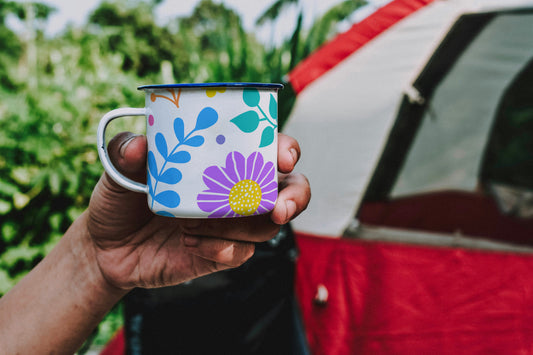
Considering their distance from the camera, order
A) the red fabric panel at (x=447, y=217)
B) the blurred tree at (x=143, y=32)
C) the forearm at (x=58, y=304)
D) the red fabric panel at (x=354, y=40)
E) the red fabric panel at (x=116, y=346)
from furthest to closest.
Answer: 1. the blurred tree at (x=143, y=32)
2. the red fabric panel at (x=447, y=217)
3. the red fabric panel at (x=116, y=346)
4. the red fabric panel at (x=354, y=40)
5. the forearm at (x=58, y=304)

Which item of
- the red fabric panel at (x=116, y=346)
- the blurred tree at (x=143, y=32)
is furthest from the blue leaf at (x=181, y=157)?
the blurred tree at (x=143, y=32)

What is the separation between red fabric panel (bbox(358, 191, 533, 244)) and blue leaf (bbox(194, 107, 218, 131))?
195 cm

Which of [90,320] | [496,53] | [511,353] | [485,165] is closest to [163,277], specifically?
[90,320]

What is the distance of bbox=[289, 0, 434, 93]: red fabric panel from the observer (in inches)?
51.8

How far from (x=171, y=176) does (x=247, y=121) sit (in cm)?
12

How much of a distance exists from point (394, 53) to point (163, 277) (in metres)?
1.01

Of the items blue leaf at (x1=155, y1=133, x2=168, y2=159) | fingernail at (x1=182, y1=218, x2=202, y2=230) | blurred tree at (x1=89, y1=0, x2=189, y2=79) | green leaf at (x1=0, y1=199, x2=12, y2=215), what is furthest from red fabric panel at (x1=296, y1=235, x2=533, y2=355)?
blurred tree at (x1=89, y1=0, x2=189, y2=79)

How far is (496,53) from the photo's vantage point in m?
2.45

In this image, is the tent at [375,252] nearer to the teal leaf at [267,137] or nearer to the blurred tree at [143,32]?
the teal leaf at [267,137]

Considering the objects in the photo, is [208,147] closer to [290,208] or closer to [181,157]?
[181,157]

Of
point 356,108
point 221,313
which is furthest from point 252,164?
point 356,108

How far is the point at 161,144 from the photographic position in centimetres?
55

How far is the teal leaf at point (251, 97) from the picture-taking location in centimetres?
53

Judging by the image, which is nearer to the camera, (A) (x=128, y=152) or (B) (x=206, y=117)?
(B) (x=206, y=117)
